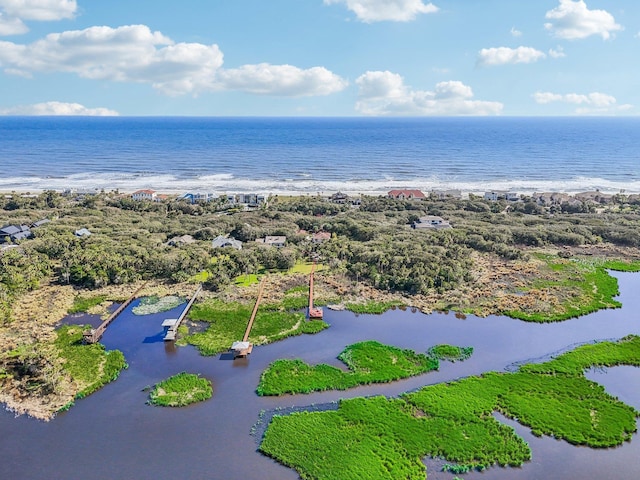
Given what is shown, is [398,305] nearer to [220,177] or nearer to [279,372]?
[279,372]

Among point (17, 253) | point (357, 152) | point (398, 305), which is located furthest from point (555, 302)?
point (357, 152)

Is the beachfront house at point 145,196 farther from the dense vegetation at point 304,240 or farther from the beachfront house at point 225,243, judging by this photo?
the beachfront house at point 225,243

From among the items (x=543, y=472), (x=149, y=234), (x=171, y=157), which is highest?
(x=171, y=157)

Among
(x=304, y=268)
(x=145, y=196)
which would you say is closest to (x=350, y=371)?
(x=304, y=268)

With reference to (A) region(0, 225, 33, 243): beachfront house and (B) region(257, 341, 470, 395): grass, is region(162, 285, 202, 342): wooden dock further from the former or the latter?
(A) region(0, 225, 33, 243): beachfront house

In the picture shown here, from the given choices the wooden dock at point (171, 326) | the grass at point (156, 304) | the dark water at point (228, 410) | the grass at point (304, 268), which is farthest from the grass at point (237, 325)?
the grass at point (304, 268)

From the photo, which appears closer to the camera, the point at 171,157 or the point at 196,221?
the point at 196,221

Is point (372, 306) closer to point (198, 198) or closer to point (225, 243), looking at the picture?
point (225, 243)
